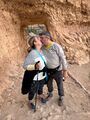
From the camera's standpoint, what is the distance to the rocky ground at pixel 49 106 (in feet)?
14.9

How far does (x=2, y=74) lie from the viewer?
5.80m

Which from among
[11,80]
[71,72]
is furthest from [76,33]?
[11,80]

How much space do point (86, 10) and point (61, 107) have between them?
3.71 metres

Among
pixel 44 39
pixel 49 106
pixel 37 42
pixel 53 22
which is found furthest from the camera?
pixel 53 22

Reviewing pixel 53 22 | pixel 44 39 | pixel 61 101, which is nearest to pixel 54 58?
pixel 44 39

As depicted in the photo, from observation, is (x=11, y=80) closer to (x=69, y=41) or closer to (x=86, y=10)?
(x=69, y=41)

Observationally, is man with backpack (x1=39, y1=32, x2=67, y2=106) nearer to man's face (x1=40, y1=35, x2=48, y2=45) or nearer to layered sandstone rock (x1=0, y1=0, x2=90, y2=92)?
man's face (x1=40, y1=35, x2=48, y2=45)

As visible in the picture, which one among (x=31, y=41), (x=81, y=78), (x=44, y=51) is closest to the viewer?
(x=31, y=41)

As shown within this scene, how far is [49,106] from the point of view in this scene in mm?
4805

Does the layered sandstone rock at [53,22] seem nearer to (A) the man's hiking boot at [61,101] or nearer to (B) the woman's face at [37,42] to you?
(A) the man's hiking boot at [61,101]

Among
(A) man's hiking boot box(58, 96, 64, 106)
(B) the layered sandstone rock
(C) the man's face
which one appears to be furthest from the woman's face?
(B) the layered sandstone rock

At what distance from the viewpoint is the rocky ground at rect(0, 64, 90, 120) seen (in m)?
4.54

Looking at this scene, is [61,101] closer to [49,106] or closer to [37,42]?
[49,106]

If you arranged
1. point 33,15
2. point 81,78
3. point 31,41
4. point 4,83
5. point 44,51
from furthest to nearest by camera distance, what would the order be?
point 33,15 < point 81,78 < point 4,83 < point 44,51 < point 31,41
